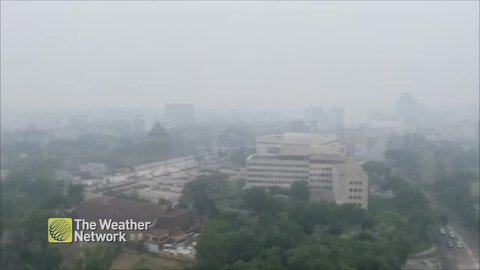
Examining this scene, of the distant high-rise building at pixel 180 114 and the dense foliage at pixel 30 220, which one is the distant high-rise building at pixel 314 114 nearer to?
the distant high-rise building at pixel 180 114

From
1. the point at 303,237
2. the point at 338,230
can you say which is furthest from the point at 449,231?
the point at 303,237

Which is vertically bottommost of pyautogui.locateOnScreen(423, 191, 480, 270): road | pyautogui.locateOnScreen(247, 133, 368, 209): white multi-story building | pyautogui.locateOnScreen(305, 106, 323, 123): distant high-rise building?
pyautogui.locateOnScreen(423, 191, 480, 270): road

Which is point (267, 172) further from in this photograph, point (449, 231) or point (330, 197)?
point (449, 231)

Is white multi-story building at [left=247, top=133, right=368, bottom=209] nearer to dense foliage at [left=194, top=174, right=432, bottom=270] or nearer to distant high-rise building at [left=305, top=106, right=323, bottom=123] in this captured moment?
dense foliage at [left=194, top=174, right=432, bottom=270]

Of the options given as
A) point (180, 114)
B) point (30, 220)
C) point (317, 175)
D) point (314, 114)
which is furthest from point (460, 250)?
point (314, 114)

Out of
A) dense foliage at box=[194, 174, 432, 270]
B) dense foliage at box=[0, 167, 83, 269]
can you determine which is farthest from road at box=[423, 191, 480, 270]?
dense foliage at box=[0, 167, 83, 269]

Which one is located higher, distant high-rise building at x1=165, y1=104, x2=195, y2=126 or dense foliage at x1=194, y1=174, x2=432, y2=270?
distant high-rise building at x1=165, y1=104, x2=195, y2=126

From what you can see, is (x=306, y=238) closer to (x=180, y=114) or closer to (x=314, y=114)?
(x=180, y=114)

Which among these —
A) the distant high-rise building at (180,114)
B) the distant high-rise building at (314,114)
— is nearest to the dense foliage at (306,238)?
the distant high-rise building at (180,114)

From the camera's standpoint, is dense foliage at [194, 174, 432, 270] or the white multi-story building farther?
the white multi-story building
